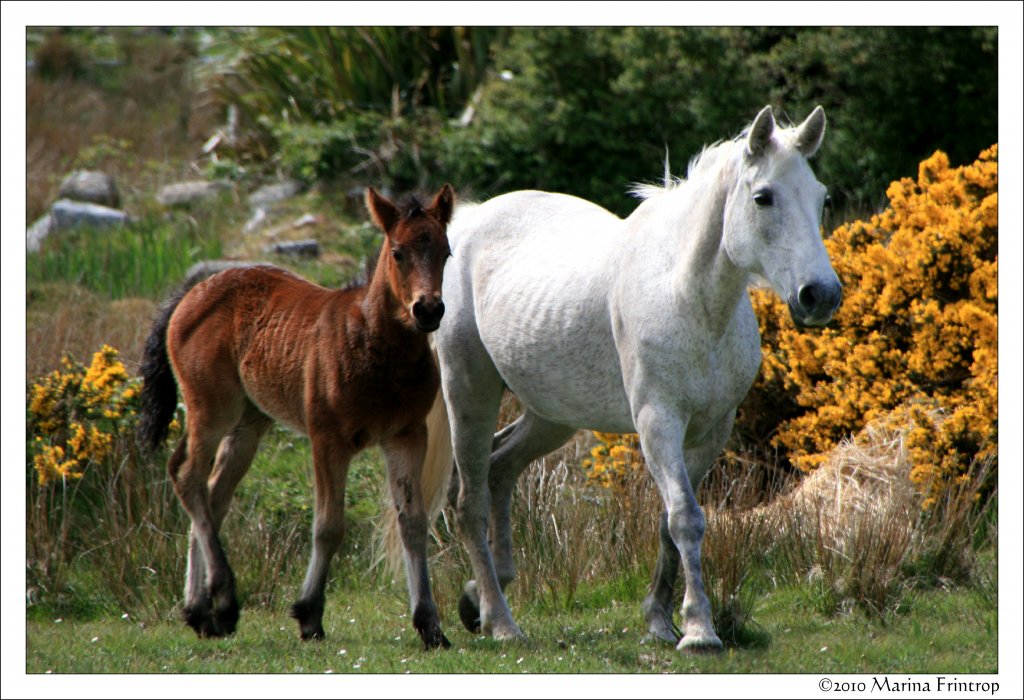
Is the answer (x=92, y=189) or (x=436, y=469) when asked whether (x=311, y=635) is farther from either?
(x=92, y=189)

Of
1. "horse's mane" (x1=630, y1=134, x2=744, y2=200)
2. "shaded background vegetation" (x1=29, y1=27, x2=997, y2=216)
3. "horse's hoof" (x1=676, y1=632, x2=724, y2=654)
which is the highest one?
"shaded background vegetation" (x1=29, y1=27, x2=997, y2=216)

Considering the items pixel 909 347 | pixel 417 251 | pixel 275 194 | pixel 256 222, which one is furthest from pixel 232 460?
pixel 275 194

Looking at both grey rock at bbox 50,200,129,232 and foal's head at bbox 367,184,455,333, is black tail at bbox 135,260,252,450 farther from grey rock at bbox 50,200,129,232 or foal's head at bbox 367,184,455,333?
grey rock at bbox 50,200,129,232

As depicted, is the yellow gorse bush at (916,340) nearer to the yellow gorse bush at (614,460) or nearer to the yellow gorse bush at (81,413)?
the yellow gorse bush at (614,460)

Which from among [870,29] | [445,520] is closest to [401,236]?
[445,520]

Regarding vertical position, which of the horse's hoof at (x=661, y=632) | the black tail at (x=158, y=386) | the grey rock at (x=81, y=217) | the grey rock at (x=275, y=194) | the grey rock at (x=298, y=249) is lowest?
the horse's hoof at (x=661, y=632)

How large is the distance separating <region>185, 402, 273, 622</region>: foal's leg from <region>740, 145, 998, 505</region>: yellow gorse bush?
3.38 m

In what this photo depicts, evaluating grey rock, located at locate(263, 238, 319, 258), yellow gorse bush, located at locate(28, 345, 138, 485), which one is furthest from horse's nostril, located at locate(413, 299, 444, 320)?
grey rock, located at locate(263, 238, 319, 258)

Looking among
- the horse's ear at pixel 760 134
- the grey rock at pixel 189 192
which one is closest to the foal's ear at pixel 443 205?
the horse's ear at pixel 760 134

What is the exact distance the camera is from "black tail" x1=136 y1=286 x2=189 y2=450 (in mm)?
6441

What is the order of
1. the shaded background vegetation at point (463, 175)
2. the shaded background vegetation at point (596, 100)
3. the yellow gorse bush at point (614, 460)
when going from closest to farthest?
the shaded background vegetation at point (463, 175) < the yellow gorse bush at point (614, 460) < the shaded background vegetation at point (596, 100)

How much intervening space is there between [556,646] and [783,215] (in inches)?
90.8

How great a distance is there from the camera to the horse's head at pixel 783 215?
4.52 meters

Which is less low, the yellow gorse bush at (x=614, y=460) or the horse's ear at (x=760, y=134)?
the horse's ear at (x=760, y=134)
